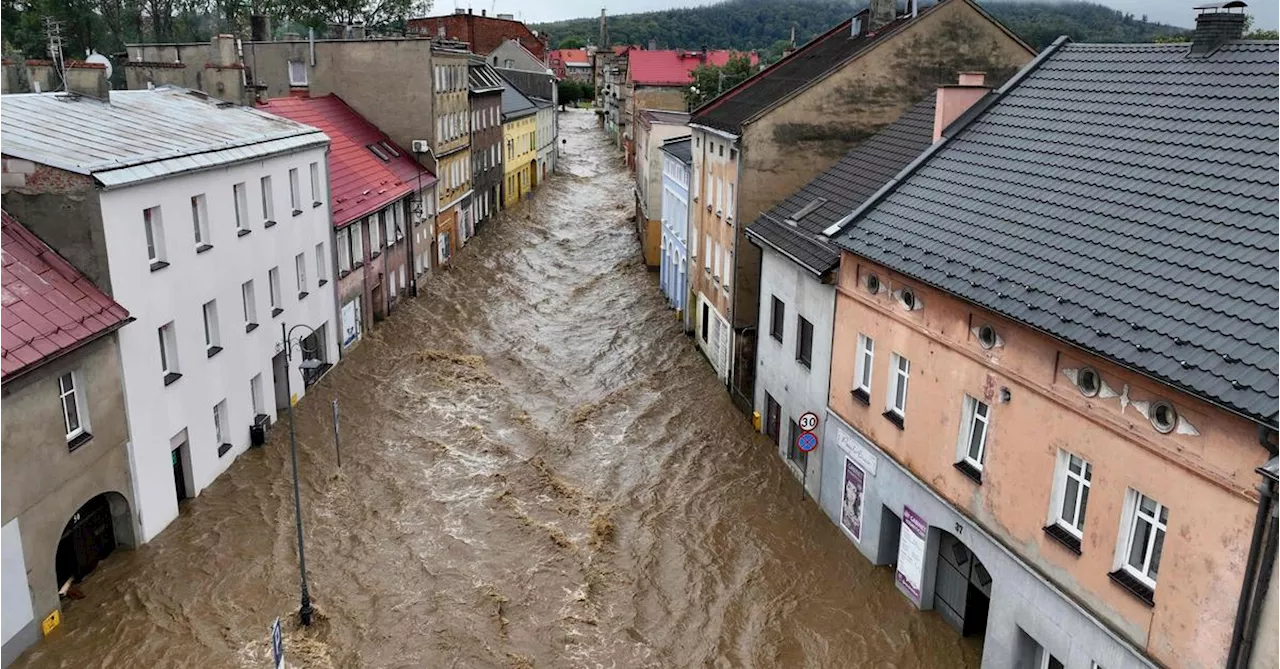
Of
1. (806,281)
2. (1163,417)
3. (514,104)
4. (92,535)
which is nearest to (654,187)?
(806,281)

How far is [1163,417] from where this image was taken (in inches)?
417

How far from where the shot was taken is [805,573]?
1752 centimetres

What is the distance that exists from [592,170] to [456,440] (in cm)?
6111

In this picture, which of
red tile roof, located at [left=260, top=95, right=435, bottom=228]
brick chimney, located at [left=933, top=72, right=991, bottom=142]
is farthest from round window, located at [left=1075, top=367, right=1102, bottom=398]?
red tile roof, located at [left=260, top=95, right=435, bottom=228]

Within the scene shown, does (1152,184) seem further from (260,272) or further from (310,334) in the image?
(310,334)

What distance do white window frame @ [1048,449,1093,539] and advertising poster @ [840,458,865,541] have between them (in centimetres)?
507

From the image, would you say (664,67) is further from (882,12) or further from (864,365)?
(864,365)

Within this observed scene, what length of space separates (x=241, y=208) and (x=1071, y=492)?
18349 mm

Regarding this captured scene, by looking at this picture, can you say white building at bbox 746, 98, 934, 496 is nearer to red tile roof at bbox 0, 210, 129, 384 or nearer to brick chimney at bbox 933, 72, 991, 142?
brick chimney at bbox 933, 72, 991, 142

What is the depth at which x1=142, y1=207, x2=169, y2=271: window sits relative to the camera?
17.8m

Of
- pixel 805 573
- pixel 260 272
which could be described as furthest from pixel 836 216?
pixel 260 272

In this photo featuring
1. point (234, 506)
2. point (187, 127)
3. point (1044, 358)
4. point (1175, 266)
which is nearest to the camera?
point (1175, 266)

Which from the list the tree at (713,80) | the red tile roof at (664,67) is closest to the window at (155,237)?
the tree at (713,80)

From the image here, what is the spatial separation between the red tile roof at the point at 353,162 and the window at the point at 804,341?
1499 cm
